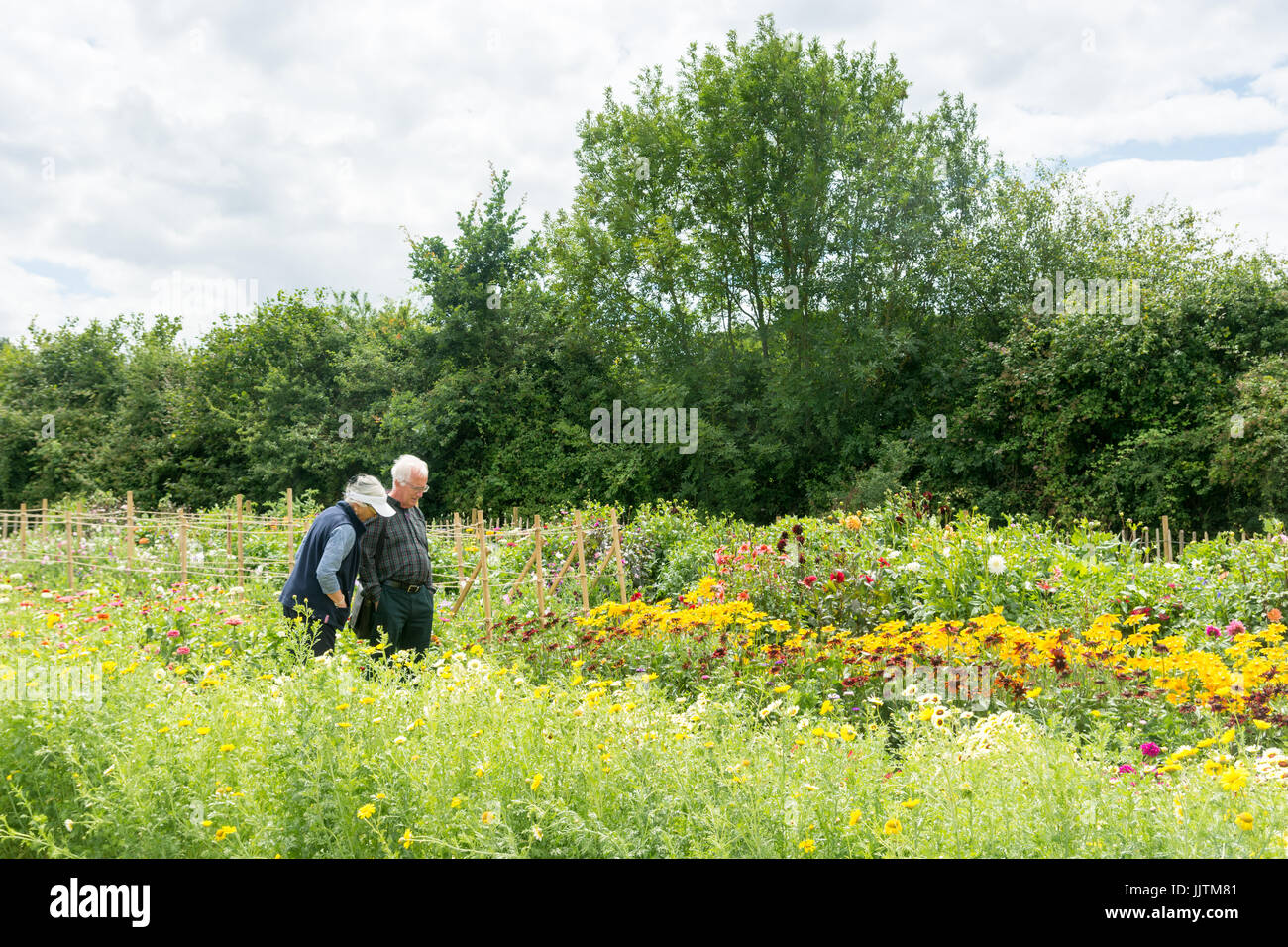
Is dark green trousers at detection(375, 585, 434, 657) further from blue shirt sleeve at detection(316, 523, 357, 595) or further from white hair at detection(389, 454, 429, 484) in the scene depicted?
white hair at detection(389, 454, 429, 484)

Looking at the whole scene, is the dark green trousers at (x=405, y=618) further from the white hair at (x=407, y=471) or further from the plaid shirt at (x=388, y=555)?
the white hair at (x=407, y=471)

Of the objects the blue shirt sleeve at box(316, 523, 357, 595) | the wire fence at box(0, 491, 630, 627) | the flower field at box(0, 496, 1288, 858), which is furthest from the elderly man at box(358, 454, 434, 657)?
the wire fence at box(0, 491, 630, 627)

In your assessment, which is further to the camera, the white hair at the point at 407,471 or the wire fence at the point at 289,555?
the wire fence at the point at 289,555

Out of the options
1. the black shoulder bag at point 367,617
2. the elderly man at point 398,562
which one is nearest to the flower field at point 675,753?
the black shoulder bag at point 367,617

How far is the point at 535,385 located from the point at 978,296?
31.0ft

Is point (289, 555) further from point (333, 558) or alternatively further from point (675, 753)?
point (675, 753)

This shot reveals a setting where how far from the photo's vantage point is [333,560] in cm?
452

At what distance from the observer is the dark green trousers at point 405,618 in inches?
188

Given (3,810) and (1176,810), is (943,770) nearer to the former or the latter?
(1176,810)

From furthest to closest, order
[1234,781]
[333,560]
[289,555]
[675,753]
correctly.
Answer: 1. [289,555]
2. [333,560]
3. [675,753]
4. [1234,781]

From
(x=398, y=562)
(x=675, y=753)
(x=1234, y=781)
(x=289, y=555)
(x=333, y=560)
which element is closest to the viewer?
(x=1234, y=781)

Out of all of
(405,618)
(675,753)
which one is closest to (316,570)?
(405,618)

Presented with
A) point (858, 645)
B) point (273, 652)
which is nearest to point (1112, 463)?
point (858, 645)

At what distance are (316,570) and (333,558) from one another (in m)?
0.16
